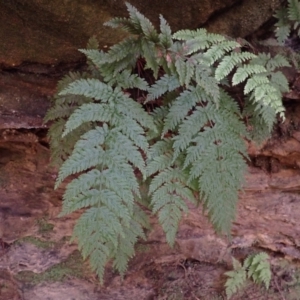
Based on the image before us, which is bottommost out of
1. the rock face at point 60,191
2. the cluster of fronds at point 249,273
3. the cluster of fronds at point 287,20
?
the cluster of fronds at point 249,273

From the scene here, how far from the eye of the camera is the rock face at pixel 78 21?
2.14 meters

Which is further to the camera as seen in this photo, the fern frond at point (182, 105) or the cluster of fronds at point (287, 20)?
the cluster of fronds at point (287, 20)

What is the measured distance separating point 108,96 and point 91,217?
2.35 feet

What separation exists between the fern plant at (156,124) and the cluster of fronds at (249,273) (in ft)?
3.93

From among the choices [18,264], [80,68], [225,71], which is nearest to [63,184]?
[18,264]

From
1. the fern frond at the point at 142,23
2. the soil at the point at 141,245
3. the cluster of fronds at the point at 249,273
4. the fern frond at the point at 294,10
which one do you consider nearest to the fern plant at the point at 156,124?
the fern frond at the point at 142,23

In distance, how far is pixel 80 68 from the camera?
8.43 ft

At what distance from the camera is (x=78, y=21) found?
2254 mm

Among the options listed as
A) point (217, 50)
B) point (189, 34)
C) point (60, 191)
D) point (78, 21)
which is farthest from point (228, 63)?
point (60, 191)

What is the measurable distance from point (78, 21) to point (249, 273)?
2.55 meters

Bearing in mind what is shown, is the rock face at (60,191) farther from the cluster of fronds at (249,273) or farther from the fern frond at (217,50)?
the fern frond at (217,50)

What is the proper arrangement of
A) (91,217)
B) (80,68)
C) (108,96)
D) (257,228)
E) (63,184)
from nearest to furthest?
(91,217) < (108,96) < (80,68) < (63,184) < (257,228)

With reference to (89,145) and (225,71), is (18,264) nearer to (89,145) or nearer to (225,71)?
(89,145)

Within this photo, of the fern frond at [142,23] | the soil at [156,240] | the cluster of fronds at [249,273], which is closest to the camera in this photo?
the fern frond at [142,23]
